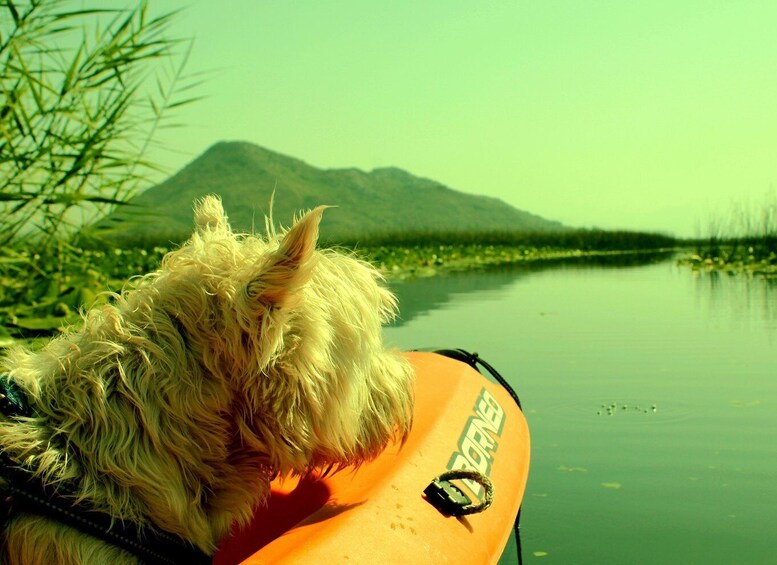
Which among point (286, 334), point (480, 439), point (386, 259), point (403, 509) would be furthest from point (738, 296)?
point (286, 334)

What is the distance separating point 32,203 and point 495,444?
3932 mm

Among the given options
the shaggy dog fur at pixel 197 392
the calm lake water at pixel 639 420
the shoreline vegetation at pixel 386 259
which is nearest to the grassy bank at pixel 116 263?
the shoreline vegetation at pixel 386 259

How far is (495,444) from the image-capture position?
3863mm

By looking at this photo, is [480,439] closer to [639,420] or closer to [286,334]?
[286,334]

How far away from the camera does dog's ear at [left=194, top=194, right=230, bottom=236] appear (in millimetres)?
2725

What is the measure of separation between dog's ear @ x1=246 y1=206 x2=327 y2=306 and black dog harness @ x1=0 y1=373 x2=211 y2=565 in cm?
64

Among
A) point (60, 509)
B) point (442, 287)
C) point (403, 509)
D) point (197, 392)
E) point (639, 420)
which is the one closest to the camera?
point (60, 509)

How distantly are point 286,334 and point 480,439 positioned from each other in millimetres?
1751

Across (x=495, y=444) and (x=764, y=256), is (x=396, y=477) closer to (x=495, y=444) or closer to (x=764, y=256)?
(x=495, y=444)

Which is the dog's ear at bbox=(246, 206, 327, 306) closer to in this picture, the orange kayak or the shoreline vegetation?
the shoreline vegetation

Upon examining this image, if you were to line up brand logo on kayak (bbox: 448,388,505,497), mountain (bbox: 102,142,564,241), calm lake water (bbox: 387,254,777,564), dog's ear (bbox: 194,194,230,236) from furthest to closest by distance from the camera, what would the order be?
1. mountain (bbox: 102,142,564,241)
2. calm lake water (bbox: 387,254,777,564)
3. brand logo on kayak (bbox: 448,388,505,497)
4. dog's ear (bbox: 194,194,230,236)

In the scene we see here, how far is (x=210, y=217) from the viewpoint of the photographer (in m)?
2.79

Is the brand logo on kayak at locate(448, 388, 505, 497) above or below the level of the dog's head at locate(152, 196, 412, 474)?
below

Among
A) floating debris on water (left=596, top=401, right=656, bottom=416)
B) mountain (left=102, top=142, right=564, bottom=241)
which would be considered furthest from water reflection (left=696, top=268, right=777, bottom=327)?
mountain (left=102, top=142, right=564, bottom=241)
